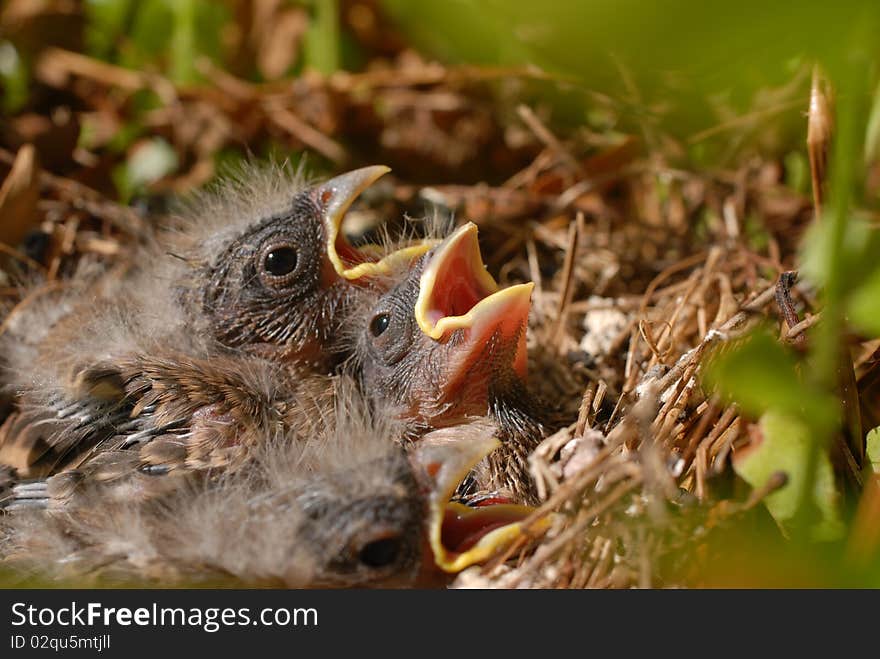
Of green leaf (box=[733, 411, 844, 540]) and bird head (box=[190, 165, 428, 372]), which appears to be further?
bird head (box=[190, 165, 428, 372])

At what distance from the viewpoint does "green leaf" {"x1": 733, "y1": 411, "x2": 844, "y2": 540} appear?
41.5 inches

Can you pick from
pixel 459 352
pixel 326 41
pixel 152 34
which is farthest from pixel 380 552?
pixel 152 34

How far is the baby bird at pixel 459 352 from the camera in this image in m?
1.41

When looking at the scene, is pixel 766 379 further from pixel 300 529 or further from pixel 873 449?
pixel 873 449

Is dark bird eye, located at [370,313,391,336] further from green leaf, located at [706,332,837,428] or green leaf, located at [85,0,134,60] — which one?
green leaf, located at [85,0,134,60]

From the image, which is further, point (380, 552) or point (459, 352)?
point (459, 352)

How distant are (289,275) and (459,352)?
0.39 m

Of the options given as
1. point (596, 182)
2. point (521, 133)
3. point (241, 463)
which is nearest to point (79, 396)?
point (241, 463)

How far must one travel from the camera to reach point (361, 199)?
2.20 meters

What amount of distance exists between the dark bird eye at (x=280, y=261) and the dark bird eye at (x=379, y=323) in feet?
0.64

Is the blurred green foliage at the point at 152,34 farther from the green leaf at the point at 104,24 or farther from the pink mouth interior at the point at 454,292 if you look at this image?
the pink mouth interior at the point at 454,292

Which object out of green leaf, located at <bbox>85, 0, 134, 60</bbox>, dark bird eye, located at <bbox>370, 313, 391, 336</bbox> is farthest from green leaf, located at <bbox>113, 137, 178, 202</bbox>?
dark bird eye, located at <bbox>370, 313, 391, 336</bbox>

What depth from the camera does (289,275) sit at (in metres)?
1.61

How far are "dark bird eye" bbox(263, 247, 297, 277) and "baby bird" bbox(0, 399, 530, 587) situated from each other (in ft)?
1.52
